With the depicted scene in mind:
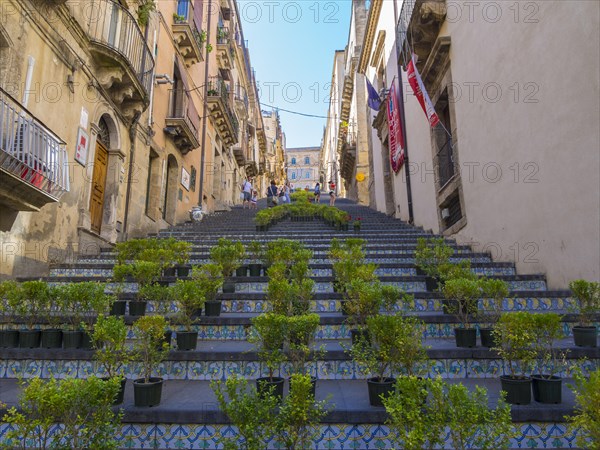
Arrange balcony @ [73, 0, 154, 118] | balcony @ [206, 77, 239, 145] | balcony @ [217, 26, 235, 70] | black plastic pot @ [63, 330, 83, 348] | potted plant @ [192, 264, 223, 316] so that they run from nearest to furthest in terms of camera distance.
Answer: black plastic pot @ [63, 330, 83, 348], potted plant @ [192, 264, 223, 316], balcony @ [73, 0, 154, 118], balcony @ [206, 77, 239, 145], balcony @ [217, 26, 235, 70]

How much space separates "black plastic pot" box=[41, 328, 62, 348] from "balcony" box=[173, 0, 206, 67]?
42.9ft

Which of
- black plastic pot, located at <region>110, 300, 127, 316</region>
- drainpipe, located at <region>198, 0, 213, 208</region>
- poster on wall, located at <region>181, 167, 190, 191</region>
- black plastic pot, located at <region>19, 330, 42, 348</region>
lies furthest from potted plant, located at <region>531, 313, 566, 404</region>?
drainpipe, located at <region>198, 0, 213, 208</region>

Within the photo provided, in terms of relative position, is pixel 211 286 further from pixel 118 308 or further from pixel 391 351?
pixel 391 351

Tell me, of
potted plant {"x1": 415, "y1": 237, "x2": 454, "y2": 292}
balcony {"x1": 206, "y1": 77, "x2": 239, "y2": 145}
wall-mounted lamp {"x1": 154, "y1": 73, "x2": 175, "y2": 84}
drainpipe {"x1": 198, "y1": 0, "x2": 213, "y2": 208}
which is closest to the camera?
potted plant {"x1": 415, "y1": 237, "x2": 454, "y2": 292}

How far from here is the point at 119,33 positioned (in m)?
9.13

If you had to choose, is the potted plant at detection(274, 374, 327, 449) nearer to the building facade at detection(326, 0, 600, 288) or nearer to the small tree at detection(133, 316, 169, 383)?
the small tree at detection(133, 316, 169, 383)

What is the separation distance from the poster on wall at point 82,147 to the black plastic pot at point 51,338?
499cm

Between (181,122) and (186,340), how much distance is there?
1079 cm

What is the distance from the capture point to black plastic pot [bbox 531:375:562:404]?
292 cm

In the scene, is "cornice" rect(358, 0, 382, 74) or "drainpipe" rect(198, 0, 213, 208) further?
"cornice" rect(358, 0, 382, 74)

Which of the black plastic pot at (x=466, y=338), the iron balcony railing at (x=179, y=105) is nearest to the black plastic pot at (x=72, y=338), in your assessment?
the black plastic pot at (x=466, y=338)

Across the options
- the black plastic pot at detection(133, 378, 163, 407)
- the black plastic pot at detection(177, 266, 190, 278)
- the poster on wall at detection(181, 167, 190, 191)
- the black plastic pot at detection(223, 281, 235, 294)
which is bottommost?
the black plastic pot at detection(133, 378, 163, 407)

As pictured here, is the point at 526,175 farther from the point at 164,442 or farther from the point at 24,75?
the point at 24,75

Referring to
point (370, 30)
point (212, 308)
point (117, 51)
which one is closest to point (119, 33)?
point (117, 51)
